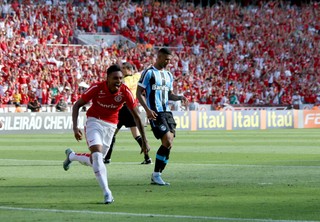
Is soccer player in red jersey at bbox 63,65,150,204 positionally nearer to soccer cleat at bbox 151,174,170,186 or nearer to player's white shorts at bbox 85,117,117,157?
player's white shorts at bbox 85,117,117,157

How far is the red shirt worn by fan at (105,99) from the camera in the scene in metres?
12.8

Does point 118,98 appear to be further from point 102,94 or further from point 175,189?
point 175,189

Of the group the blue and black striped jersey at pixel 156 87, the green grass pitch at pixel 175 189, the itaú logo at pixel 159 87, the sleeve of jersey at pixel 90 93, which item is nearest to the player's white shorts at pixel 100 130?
the sleeve of jersey at pixel 90 93

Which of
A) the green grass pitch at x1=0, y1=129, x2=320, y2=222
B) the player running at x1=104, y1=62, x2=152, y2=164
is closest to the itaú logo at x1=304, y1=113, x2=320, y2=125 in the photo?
the green grass pitch at x1=0, y1=129, x2=320, y2=222

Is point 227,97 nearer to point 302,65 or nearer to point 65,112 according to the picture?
point 302,65

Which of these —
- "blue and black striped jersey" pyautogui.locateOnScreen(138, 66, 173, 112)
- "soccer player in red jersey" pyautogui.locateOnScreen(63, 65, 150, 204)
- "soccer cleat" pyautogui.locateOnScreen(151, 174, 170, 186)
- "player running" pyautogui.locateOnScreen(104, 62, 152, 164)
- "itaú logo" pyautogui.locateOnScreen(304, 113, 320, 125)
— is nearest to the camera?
"soccer player in red jersey" pyautogui.locateOnScreen(63, 65, 150, 204)

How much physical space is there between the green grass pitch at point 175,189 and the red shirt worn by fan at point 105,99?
1.20 meters

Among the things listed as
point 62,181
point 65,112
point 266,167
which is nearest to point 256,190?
point 62,181

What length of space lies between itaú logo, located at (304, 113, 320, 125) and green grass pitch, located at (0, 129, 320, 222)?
2592 cm

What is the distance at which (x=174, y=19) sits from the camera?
5766 cm

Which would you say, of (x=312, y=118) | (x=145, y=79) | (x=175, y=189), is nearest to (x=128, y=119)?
(x=145, y=79)

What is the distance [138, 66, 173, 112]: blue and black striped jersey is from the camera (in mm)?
15773

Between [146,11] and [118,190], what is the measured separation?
141 ft

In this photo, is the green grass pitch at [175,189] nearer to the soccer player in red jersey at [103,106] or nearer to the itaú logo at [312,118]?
the soccer player in red jersey at [103,106]
